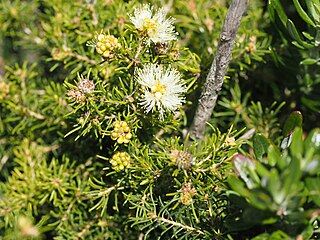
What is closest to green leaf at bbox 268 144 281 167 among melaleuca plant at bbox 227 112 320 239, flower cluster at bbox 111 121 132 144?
melaleuca plant at bbox 227 112 320 239

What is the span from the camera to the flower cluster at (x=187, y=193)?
76 centimetres

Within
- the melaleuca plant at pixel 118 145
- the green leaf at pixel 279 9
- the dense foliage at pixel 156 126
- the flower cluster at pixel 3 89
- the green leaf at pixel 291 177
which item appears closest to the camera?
the green leaf at pixel 291 177

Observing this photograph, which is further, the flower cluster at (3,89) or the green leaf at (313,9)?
the flower cluster at (3,89)

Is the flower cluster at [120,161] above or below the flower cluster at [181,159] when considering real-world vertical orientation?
below

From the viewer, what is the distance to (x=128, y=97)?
81 centimetres

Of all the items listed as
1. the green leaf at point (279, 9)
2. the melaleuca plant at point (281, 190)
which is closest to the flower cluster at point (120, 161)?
the melaleuca plant at point (281, 190)

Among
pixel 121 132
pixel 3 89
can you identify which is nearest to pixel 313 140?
pixel 121 132

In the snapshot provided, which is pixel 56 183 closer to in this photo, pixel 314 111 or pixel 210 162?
pixel 210 162

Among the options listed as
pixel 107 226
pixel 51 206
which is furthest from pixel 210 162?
pixel 51 206

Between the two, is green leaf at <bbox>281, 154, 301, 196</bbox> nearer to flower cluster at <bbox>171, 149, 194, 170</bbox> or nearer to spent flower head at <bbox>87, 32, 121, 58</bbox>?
flower cluster at <bbox>171, 149, 194, 170</bbox>

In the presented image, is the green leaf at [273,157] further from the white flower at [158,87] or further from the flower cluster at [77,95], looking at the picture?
the flower cluster at [77,95]

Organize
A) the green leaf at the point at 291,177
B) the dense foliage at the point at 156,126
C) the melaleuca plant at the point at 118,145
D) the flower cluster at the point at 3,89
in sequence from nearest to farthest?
the green leaf at the point at 291,177, the dense foliage at the point at 156,126, the melaleuca plant at the point at 118,145, the flower cluster at the point at 3,89

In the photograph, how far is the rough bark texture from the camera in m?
0.77

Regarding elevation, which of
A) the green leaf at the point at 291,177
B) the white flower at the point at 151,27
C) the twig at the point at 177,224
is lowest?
the twig at the point at 177,224
